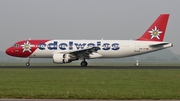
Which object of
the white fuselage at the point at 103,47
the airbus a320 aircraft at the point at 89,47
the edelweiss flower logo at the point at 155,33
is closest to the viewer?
the airbus a320 aircraft at the point at 89,47

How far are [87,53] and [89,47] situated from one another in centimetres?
144

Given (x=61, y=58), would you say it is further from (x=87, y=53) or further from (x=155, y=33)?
(x=155, y=33)

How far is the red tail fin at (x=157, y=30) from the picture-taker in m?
47.1

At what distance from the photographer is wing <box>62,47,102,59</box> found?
4338 cm

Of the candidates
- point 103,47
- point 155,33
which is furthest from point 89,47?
point 155,33

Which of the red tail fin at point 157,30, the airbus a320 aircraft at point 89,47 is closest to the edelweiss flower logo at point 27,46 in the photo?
the airbus a320 aircraft at point 89,47

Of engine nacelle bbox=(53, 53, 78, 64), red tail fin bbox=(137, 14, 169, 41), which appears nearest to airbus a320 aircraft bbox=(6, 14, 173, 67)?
red tail fin bbox=(137, 14, 169, 41)

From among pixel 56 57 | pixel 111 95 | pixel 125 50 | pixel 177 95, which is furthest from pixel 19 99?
pixel 125 50

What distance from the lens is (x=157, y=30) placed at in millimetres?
47219

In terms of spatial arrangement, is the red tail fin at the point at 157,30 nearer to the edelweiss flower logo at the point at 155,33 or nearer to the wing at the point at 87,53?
the edelweiss flower logo at the point at 155,33

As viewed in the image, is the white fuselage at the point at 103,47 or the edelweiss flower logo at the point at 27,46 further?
the edelweiss flower logo at the point at 27,46

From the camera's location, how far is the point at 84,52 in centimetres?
4397

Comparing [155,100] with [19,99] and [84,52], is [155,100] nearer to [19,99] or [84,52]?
[19,99]

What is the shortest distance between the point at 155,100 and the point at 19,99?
5771mm
